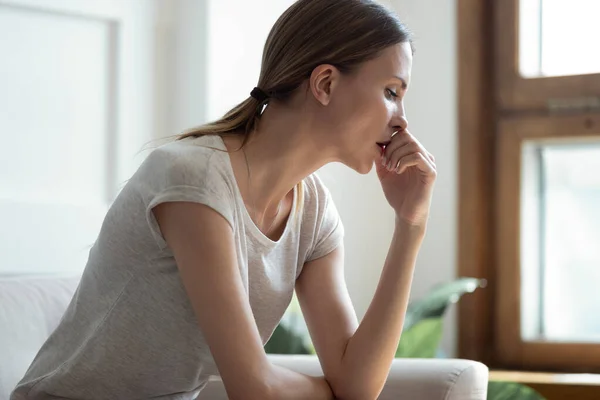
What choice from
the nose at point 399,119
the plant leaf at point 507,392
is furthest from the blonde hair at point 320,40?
the plant leaf at point 507,392

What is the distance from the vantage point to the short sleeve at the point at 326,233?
147 centimetres

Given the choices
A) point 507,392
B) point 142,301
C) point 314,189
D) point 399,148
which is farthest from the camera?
point 507,392

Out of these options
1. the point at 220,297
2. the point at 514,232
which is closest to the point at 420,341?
the point at 514,232

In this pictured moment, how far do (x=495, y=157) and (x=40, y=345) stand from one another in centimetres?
147

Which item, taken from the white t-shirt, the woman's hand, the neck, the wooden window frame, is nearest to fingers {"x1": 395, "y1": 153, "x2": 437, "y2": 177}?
Answer: the woman's hand

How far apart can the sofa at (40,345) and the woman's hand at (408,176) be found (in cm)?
24

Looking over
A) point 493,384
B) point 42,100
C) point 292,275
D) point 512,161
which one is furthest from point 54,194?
point 512,161

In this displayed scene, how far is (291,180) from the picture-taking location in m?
1.38

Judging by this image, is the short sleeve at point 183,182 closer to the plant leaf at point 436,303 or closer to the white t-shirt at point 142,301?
the white t-shirt at point 142,301

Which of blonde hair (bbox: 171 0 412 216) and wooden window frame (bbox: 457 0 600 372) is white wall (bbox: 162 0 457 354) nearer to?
wooden window frame (bbox: 457 0 600 372)

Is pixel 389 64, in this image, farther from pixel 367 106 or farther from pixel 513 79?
pixel 513 79

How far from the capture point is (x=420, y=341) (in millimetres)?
2156

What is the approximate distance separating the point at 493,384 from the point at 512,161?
0.84m

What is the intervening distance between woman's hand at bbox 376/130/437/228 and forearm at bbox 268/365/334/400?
12.3 inches
